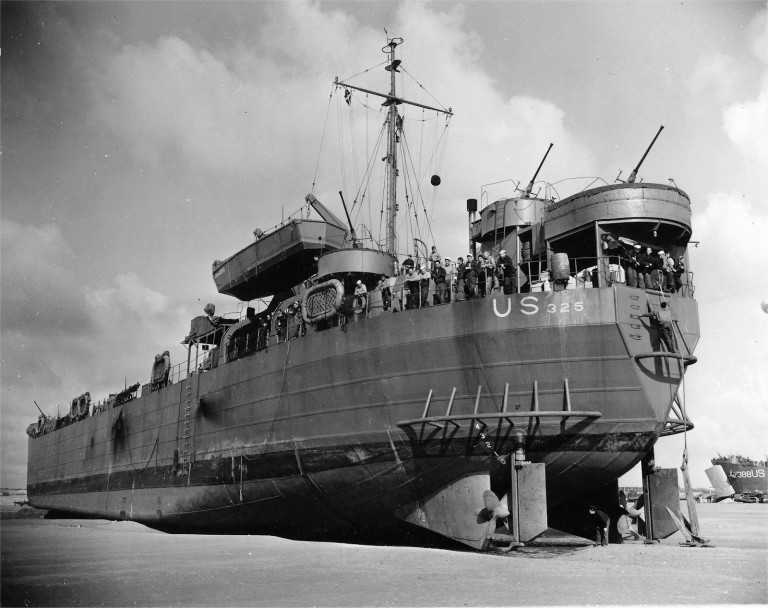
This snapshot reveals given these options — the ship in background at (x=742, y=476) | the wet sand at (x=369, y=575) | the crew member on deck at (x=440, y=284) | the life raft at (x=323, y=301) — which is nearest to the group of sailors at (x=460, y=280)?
the crew member on deck at (x=440, y=284)

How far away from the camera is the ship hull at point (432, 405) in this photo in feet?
48.5

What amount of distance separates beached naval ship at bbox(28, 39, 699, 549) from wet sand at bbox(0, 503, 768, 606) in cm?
155

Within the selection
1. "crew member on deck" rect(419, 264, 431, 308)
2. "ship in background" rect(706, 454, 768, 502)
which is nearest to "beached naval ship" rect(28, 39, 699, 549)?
"crew member on deck" rect(419, 264, 431, 308)

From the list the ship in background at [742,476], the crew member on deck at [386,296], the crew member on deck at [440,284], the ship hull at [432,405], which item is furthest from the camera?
the ship in background at [742,476]

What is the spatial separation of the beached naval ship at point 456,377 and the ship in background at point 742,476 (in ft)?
144

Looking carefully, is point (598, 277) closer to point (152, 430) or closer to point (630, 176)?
point (630, 176)

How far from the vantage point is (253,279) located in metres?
23.7

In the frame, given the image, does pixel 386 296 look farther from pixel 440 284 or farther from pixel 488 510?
pixel 488 510

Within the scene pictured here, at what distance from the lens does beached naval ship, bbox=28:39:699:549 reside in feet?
48.7

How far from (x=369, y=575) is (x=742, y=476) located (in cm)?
5343

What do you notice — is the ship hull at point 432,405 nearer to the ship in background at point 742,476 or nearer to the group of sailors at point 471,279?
the group of sailors at point 471,279

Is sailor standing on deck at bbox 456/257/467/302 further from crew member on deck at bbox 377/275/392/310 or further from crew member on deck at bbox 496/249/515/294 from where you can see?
crew member on deck at bbox 377/275/392/310

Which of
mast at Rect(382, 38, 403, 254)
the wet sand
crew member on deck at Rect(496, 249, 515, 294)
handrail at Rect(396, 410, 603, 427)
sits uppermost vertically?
mast at Rect(382, 38, 403, 254)

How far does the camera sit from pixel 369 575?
11125mm
